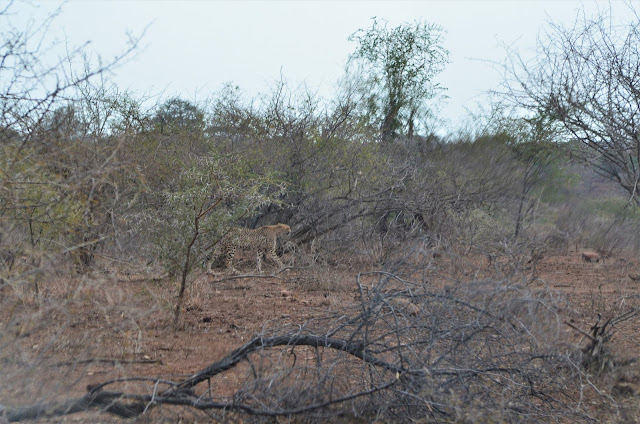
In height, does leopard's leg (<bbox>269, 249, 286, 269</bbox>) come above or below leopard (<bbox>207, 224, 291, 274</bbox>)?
below

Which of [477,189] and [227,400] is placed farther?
[477,189]

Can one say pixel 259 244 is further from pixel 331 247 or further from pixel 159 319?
pixel 159 319

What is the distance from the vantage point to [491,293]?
4.27 metres

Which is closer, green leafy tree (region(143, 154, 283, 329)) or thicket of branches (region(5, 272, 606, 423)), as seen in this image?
thicket of branches (region(5, 272, 606, 423))

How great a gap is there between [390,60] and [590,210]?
302 inches

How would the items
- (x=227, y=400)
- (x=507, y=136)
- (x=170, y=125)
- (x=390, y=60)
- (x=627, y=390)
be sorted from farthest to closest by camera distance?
(x=390, y=60), (x=507, y=136), (x=170, y=125), (x=627, y=390), (x=227, y=400)

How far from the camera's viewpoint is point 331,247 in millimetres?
12133

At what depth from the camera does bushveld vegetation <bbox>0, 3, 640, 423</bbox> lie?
4.14m

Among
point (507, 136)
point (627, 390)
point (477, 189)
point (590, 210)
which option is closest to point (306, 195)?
point (477, 189)

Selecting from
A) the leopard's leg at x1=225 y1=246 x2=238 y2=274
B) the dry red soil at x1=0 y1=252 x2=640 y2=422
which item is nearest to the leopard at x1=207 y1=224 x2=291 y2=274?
the leopard's leg at x1=225 y1=246 x2=238 y2=274

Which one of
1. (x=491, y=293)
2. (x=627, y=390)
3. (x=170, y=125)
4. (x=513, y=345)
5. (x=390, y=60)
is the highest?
(x=390, y=60)

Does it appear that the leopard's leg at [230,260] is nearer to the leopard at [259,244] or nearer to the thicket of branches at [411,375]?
the leopard at [259,244]

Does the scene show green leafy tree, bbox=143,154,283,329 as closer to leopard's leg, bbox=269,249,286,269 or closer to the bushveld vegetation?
the bushveld vegetation

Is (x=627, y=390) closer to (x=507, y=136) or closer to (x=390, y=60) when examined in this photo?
(x=507, y=136)
